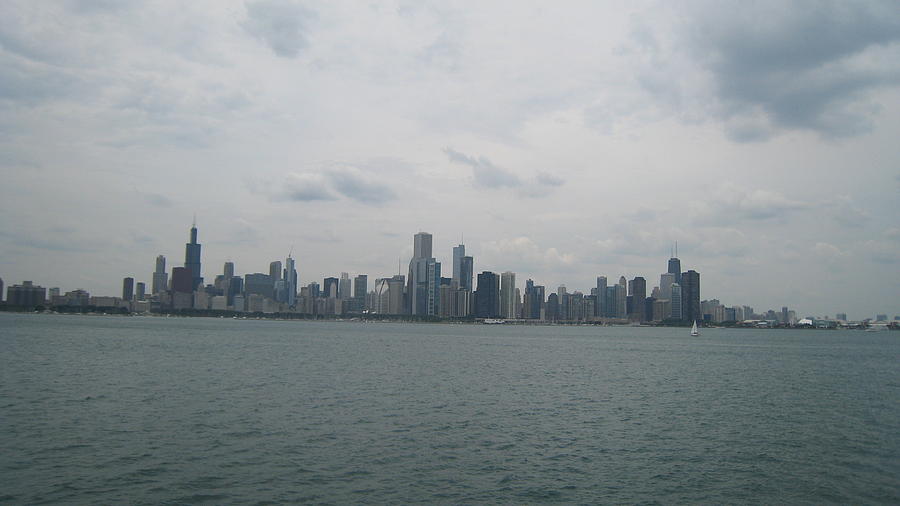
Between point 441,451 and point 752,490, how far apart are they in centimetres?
1525

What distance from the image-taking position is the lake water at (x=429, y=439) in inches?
1096

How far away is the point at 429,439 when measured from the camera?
37.8m

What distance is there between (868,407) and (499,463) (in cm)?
4034

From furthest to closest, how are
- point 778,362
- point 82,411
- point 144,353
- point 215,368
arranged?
point 778,362 → point 144,353 → point 215,368 → point 82,411

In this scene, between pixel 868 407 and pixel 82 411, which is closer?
pixel 82 411

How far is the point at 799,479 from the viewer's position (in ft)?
102

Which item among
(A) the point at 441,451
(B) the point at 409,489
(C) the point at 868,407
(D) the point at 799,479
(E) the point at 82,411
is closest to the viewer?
(B) the point at 409,489

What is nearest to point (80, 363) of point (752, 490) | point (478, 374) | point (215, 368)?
point (215, 368)

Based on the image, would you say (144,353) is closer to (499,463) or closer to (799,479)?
(499,463)

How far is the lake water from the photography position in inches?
1096

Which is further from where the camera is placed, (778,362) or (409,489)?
(778,362)

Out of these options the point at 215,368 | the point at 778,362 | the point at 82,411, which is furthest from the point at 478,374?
the point at 778,362

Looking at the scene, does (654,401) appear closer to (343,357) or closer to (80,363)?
(343,357)

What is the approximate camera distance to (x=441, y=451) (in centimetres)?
3481
